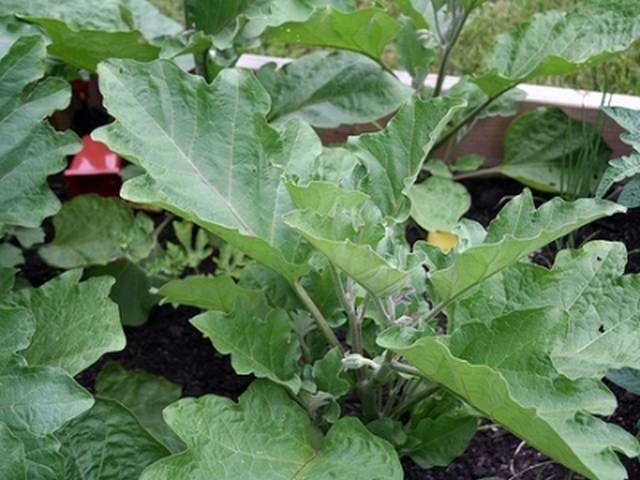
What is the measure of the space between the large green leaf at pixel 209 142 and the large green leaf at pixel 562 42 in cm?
50

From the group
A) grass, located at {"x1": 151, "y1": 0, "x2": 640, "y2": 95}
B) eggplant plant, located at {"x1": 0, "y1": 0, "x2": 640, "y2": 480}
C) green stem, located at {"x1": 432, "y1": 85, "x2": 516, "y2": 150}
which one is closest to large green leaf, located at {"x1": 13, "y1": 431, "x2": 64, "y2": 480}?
eggplant plant, located at {"x1": 0, "y1": 0, "x2": 640, "y2": 480}

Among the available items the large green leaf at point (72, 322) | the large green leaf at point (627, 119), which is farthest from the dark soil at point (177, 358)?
the large green leaf at point (627, 119)

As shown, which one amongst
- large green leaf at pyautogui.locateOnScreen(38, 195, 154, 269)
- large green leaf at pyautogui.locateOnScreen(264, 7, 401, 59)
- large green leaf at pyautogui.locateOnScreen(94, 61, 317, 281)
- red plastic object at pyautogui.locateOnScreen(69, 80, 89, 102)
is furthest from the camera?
red plastic object at pyautogui.locateOnScreen(69, 80, 89, 102)

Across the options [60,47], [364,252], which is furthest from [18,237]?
[364,252]

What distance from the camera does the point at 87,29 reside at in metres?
1.58

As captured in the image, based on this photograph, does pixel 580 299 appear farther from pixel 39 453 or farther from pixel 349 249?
pixel 39 453

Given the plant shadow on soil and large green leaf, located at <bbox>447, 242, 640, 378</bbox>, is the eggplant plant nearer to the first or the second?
large green leaf, located at <bbox>447, 242, 640, 378</bbox>

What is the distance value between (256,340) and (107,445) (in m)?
0.23

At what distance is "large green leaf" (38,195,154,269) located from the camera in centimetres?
173

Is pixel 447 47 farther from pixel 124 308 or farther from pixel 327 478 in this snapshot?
pixel 327 478

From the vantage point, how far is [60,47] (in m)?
1.65

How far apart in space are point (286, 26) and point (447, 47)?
290 mm

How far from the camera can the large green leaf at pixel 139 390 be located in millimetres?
1515

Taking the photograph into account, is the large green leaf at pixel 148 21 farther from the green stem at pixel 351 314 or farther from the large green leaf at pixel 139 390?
the green stem at pixel 351 314
